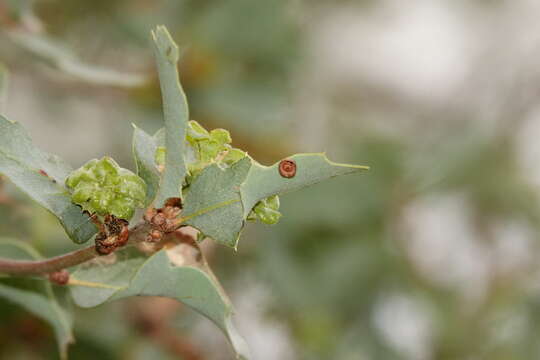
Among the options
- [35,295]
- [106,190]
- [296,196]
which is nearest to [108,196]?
[106,190]

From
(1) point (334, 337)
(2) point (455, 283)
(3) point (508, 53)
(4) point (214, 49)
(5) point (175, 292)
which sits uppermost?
(3) point (508, 53)

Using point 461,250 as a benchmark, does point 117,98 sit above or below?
below

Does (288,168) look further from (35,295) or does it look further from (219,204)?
(35,295)

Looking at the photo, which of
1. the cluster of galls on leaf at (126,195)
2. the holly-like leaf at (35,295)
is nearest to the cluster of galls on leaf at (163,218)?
the cluster of galls on leaf at (126,195)

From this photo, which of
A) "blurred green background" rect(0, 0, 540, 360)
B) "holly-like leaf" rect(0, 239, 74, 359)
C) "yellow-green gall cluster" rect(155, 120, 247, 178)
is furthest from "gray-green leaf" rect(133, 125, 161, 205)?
"blurred green background" rect(0, 0, 540, 360)

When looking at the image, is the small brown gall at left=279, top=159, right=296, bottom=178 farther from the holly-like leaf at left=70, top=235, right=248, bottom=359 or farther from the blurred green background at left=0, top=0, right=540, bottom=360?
the blurred green background at left=0, top=0, right=540, bottom=360

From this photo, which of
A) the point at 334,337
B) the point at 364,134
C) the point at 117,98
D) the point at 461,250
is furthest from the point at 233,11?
the point at 461,250

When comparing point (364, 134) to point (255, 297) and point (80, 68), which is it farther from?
point (80, 68)
